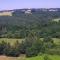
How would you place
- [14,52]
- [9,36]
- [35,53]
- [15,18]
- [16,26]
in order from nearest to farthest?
1. [35,53]
2. [14,52]
3. [9,36]
4. [16,26]
5. [15,18]

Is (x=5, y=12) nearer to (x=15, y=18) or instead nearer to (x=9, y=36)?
(x=15, y=18)

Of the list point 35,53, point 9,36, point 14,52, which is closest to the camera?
point 35,53

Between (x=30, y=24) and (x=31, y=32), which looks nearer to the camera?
(x=31, y=32)

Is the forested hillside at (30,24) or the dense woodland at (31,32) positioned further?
the forested hillside at (30,24)

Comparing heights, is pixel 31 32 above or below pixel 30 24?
above

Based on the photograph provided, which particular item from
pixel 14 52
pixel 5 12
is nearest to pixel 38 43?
pixel 14 52

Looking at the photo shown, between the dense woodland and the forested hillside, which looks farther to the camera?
the forested hillside

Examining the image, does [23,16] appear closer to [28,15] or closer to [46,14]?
[28,15]

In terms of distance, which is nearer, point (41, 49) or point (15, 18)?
point (41, 49)
